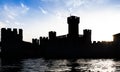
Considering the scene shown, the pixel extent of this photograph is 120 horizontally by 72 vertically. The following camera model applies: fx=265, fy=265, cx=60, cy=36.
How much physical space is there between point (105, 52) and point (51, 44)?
17.9 metres

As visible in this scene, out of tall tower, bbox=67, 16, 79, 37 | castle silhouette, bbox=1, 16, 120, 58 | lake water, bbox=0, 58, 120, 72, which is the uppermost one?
tall tower, bbox=67, 16, 79, 37

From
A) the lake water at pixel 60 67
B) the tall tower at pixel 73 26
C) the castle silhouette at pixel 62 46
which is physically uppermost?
the tall tower at pixel 73 26

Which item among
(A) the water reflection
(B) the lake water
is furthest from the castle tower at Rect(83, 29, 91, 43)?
(A) the water reflection

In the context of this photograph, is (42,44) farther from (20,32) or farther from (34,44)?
(20,32)

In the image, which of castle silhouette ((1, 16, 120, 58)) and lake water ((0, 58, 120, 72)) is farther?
castle silhouette ((1, 16, 120, 58))

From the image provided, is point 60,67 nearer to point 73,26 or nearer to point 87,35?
point 87,35

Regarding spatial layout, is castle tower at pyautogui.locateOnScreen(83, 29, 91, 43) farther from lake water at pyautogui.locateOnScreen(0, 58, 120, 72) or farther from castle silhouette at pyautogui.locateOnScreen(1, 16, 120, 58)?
lake water at pyautogui.locateOnScreen(0, 58, 120, 72)

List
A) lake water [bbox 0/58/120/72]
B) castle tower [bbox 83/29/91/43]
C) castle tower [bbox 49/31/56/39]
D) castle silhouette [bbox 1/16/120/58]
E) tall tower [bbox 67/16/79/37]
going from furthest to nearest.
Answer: castle tower [bbox 49/31/56/39] → tall tower [bbox 67/16/79/37] → castle tower [bbox 83/29/91/43] → castle silhouette [bbox 1/16/120/58] → lake water [bbox 0/58/120/72]

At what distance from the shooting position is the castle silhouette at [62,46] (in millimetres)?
82500

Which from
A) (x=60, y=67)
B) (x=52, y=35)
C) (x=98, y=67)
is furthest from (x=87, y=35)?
(x=60, y=67)

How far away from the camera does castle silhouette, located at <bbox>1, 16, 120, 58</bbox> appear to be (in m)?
82.5

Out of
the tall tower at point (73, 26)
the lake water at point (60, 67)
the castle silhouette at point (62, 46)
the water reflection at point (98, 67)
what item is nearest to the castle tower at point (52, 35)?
the castle silhouette at point (62, 46)

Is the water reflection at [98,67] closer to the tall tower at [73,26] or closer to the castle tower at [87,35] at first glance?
the castle tower at [87,35]

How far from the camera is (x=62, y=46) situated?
87.8m
